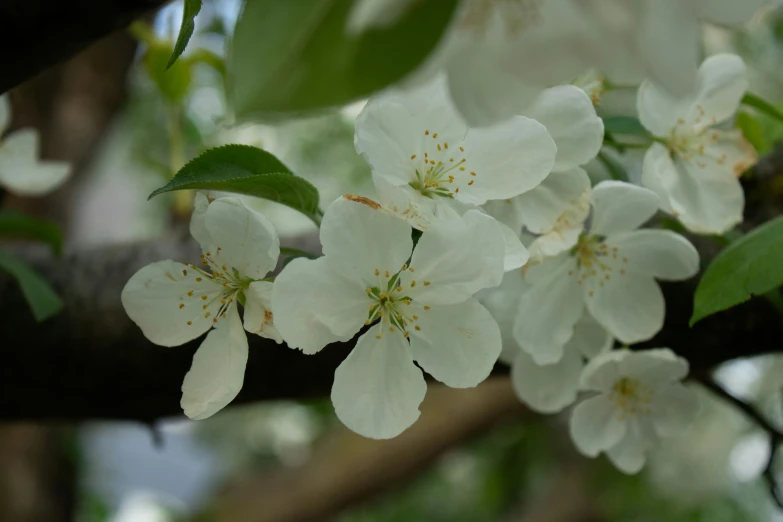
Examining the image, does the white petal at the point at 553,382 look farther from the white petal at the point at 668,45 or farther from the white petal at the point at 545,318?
the white petal at the point at 668,45

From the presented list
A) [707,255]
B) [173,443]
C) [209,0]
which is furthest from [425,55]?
[173,443]

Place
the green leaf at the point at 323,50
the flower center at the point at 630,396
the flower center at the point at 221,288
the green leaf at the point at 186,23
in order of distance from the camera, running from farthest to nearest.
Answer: the flower center at the point at 630,396 < the flower center at the point at 221,288 < the green leaf at the point at 186,23 < the green leaf at the point at 323,50

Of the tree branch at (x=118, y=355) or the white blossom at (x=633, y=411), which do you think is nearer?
the white blossom at (x=633, y=411)

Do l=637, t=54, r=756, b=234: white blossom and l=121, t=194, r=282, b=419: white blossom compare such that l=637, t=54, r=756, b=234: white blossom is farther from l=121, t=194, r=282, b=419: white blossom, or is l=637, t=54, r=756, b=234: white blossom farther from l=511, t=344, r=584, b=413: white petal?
l=121, t=194, r=282, b=419: white blossom

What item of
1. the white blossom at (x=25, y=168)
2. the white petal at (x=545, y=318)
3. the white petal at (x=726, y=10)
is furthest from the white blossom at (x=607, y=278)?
the white blossom at (x=25, y=168)

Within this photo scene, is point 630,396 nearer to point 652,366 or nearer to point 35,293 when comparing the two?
point 652,366

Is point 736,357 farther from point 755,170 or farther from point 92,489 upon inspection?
point 92,489
